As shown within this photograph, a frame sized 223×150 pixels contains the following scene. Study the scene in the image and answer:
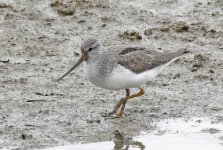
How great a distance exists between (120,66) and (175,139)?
134 centimetres

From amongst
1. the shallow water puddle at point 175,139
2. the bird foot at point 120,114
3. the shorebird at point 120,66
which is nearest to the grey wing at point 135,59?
the shorebird at point 120,66

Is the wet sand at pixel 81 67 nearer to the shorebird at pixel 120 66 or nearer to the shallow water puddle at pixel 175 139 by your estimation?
the shallow water puddle at pixel 175 139

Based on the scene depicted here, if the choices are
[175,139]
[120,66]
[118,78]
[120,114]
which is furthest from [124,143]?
[120,66]

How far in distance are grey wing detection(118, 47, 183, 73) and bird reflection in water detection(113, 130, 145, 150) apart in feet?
3.58

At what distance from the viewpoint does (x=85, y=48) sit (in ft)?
35.0

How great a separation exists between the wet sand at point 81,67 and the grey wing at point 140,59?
0.65m

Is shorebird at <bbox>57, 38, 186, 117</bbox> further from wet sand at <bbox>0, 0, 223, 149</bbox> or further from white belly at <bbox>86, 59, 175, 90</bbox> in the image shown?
wet sand at <bbox>0, 0, 223, 149</bbox>

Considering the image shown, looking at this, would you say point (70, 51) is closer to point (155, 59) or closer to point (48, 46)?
point (48, 46)

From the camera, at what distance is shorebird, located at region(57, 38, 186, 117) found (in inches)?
404

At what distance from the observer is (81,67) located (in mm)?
12406

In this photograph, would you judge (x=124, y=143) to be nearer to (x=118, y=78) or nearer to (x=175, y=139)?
(x=175, y=139)

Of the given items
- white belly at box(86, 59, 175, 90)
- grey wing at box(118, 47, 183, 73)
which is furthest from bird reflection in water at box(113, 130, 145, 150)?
grey wing at box(118, 47, 183, 73)

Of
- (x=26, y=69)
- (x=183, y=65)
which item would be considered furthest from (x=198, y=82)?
(x=26, y=69)

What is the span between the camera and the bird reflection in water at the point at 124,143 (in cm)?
967
